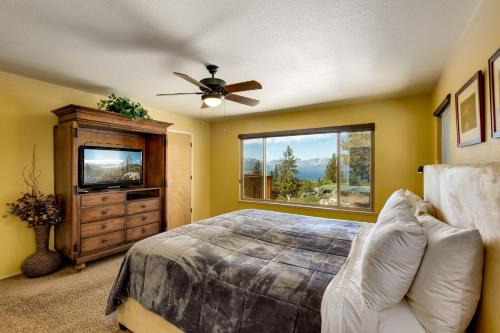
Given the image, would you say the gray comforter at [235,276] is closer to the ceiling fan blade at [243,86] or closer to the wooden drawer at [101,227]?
the ceiling fan blade at [243,86]

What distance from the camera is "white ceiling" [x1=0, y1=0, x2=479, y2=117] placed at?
1.60 metres

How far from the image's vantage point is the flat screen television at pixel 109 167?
10.5 ft

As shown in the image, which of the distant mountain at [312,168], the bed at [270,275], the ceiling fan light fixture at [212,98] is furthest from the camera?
the distant mountain at [312,168]

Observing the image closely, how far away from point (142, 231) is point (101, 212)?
72cm

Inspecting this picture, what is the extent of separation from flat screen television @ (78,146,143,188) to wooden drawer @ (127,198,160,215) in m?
0.43

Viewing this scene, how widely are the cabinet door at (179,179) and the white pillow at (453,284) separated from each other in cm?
414

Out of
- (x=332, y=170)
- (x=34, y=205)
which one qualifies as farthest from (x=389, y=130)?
(x=34, y=205)

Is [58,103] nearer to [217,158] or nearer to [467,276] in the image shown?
[217,158]

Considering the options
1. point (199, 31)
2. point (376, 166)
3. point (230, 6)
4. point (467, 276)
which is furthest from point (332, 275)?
point (376, 166)

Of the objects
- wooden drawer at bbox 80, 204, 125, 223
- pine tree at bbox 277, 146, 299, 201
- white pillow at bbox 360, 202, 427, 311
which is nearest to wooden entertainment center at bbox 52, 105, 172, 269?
wooden drawer at bbox 80, 204, 125, 223

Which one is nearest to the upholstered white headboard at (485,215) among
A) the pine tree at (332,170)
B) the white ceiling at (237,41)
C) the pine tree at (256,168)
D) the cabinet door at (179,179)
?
the white ceiling at (237,41)

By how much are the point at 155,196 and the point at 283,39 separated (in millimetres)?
3152

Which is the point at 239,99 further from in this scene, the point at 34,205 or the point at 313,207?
the point at 34,205

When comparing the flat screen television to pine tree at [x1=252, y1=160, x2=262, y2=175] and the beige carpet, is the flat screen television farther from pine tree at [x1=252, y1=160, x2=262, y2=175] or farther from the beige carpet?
pine tree at [x1=252, y1=160, x2=262, y2=175]
